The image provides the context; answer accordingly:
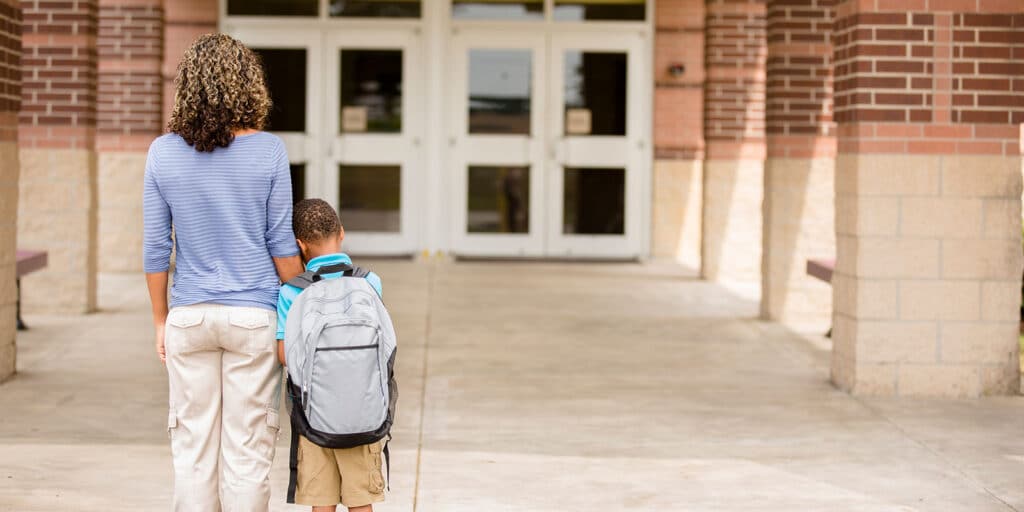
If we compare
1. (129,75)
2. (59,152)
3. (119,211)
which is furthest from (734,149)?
(59,152)

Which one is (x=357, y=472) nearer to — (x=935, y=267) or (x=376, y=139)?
(x=935, y=267)

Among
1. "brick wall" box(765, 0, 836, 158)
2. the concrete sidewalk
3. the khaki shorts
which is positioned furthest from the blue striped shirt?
"brick wall" box(765, 0, 836, 158)

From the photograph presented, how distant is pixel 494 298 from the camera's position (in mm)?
12578

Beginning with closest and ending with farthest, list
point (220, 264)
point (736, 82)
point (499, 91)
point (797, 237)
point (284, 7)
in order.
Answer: point (220, 264) < point (797, 237) < point (736, 82) < point (284, 7) < point (499, 91)

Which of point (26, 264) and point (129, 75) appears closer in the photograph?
point (26, 264)

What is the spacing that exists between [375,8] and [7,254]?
354 inches

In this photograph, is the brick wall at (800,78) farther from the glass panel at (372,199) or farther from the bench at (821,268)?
the glass panel at (372,199)

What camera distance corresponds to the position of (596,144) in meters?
16.8

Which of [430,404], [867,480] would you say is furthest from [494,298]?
[867,480]

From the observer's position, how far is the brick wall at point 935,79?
7906mm

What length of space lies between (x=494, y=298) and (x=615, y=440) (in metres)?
5.94

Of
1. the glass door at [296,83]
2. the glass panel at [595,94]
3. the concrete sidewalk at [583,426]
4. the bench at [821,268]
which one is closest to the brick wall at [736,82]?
the glass panel at [595,94]

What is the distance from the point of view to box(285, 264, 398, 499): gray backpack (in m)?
4.04

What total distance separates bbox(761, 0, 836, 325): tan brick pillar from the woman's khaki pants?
7.75 meters
